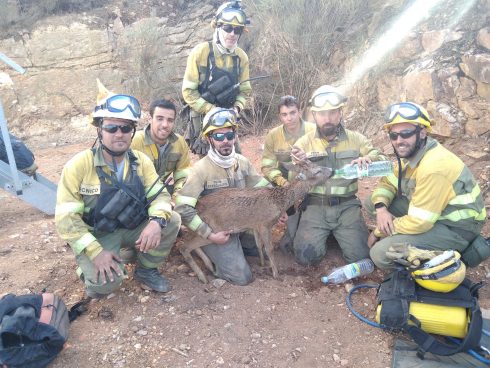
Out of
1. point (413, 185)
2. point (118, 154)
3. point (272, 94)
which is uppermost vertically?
point (118, 154)

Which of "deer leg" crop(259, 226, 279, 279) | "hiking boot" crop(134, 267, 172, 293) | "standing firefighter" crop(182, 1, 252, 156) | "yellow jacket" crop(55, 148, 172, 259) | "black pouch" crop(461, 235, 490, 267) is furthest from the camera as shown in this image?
"standing firefighter" crop(182, 1, 252, 156)

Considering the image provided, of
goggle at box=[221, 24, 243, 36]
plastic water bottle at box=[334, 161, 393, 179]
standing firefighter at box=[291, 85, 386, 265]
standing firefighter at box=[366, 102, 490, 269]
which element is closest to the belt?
standing firefighter at box=[291, 85, 386, 265]

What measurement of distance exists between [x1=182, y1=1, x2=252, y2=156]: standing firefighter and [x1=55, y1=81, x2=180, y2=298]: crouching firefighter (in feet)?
7.29

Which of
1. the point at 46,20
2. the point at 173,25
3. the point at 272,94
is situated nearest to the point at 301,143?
the point at 272,94

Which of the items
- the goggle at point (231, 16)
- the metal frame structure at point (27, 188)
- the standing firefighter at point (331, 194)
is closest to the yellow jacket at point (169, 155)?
the standing firefighter at point (331, 194)

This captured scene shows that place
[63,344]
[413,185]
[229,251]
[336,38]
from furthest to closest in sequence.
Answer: [336,38], [229,251], [413,185], [63,344]

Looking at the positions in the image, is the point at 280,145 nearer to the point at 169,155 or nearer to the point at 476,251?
the point at 169,155

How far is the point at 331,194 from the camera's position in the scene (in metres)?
5.82

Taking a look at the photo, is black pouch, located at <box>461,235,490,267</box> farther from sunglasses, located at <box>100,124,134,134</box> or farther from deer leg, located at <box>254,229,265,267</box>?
sunglasses, located at <box>100,124,134,134</box>

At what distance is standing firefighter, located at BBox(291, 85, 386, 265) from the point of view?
561cm

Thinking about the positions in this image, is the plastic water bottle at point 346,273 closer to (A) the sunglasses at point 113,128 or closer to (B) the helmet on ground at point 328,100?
(B) the helmet on ground at point 328,100

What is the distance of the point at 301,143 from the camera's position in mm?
5941

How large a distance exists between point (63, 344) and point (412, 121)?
4153 millimetres

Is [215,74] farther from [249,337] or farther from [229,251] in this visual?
[249,337]
